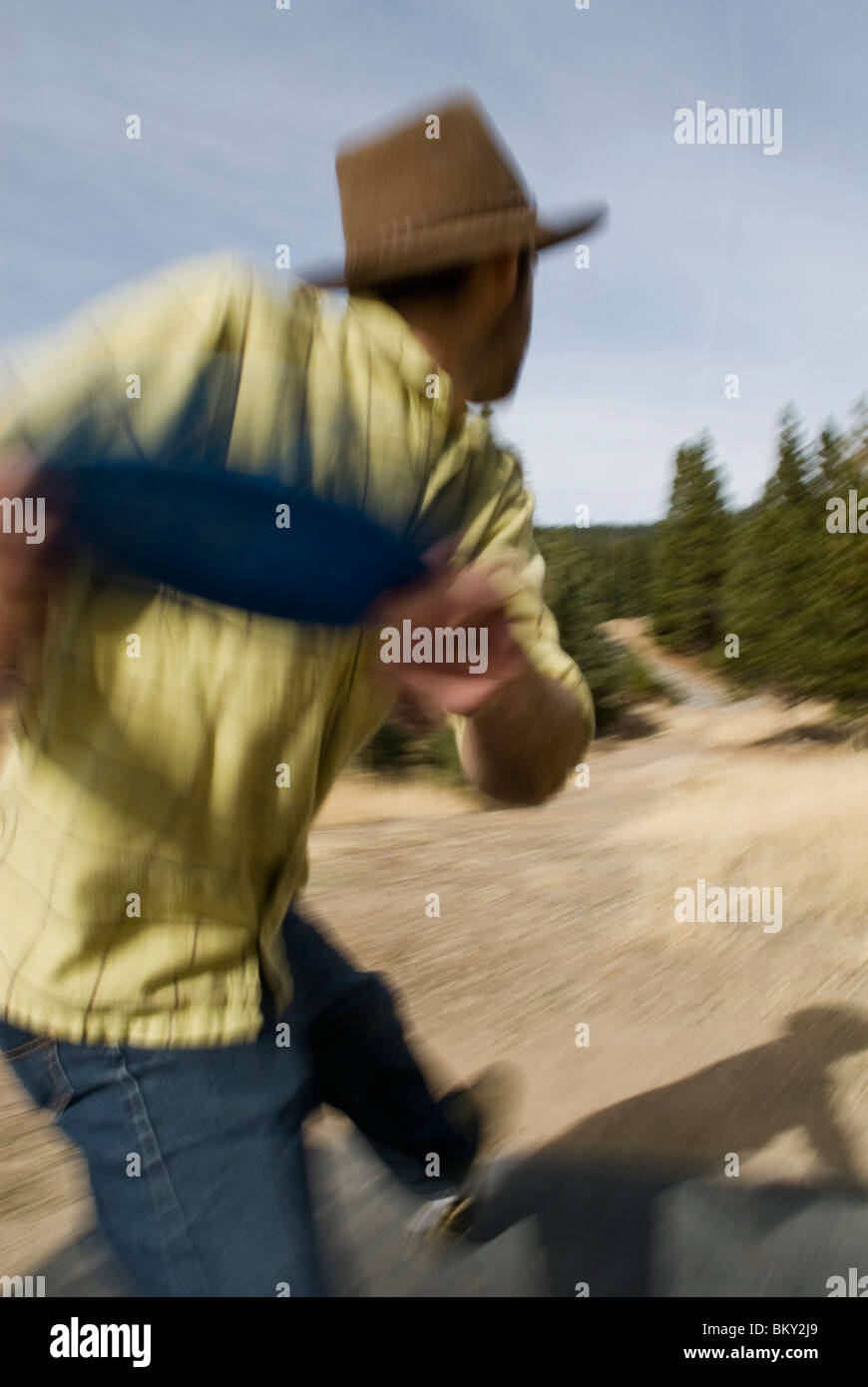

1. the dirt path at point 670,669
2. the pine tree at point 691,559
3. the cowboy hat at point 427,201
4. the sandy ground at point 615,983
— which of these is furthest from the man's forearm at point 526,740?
the pine tree at point 691,559

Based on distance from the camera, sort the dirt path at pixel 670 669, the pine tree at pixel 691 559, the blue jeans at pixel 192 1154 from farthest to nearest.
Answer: the pine tree at pixel 691 559, the dirt path at pixel 670 669, the blue jeans at pixel 192 1154

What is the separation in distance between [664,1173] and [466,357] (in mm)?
2220

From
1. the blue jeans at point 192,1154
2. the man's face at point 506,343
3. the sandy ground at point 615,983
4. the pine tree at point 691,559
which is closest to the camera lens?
the blue jeans at point 192,1154

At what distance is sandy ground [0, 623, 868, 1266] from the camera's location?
2.96 m

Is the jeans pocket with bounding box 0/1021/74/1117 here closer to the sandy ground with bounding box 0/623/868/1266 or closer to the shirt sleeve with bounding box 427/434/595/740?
the shirt sleeve with bounding box 427/434/595/740

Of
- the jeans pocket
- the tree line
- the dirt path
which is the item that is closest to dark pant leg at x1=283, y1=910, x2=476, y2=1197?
the jeans pocket

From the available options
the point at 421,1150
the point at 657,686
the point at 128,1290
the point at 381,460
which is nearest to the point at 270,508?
the point at 381,460

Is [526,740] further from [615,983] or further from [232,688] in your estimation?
[615,983]

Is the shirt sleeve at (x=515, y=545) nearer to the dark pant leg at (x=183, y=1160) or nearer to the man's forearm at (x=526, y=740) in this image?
the man's forearm at (x=526, y=740)

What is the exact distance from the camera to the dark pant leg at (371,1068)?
1.65 m

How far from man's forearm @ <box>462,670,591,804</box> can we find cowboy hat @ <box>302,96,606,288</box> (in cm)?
47

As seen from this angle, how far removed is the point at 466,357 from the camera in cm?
130

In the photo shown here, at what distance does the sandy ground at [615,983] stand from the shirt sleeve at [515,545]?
184 centimetres

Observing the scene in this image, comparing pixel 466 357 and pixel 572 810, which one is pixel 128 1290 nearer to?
pixel 466 357
